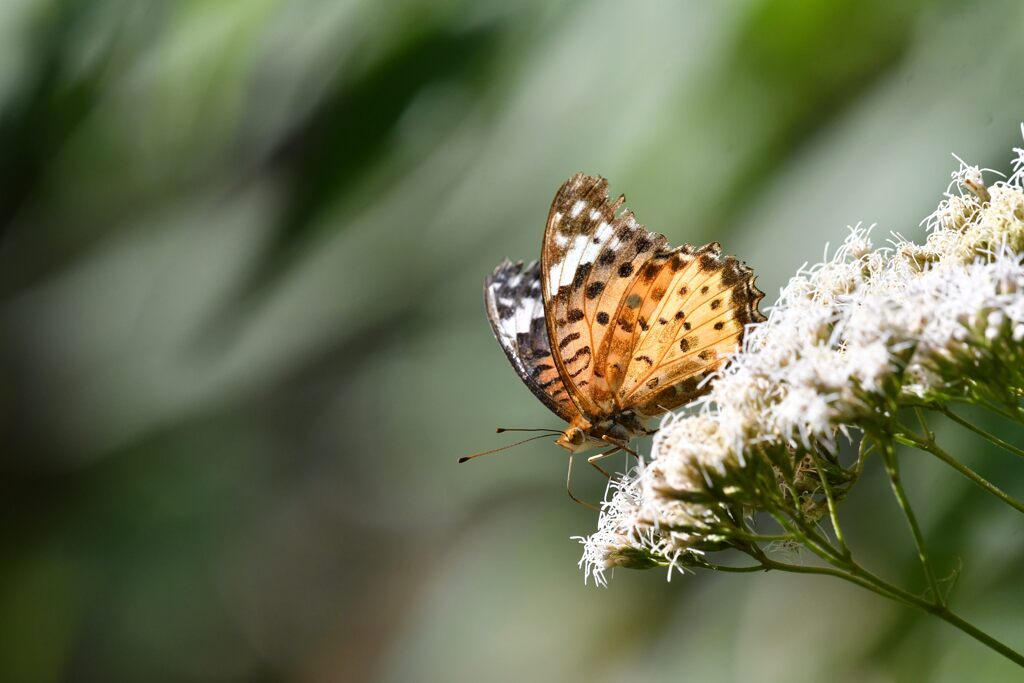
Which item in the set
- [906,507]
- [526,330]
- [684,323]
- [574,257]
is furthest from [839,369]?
[526,330]

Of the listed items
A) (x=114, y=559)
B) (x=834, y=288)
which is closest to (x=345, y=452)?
(x=114, y=559)

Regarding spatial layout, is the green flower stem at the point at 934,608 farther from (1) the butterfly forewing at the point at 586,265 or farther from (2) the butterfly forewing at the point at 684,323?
(1) the butterfly forewing at the point at 586,265

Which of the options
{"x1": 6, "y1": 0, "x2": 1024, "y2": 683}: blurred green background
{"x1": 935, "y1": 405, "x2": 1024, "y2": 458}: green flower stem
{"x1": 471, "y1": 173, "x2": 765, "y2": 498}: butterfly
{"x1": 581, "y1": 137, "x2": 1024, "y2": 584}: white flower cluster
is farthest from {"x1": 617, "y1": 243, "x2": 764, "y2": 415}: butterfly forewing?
{"x1": 6, "y1": 0, "x2": 1024, "y2": 683}: blurred green background

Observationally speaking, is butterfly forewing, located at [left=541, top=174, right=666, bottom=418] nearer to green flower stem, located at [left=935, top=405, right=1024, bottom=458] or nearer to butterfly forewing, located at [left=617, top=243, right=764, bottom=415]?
butterfly forewing, located at [left=617, top=243, right=764, bottom=415]

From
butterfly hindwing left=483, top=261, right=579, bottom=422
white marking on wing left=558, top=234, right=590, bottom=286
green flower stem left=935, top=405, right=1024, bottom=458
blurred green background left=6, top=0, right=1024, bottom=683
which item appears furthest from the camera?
blurred green background left=6, top=0, right=1024, bottom=683

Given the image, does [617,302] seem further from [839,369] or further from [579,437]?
[839,369]

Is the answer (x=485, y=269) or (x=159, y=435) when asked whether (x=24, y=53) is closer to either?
(x=159, y=435)
